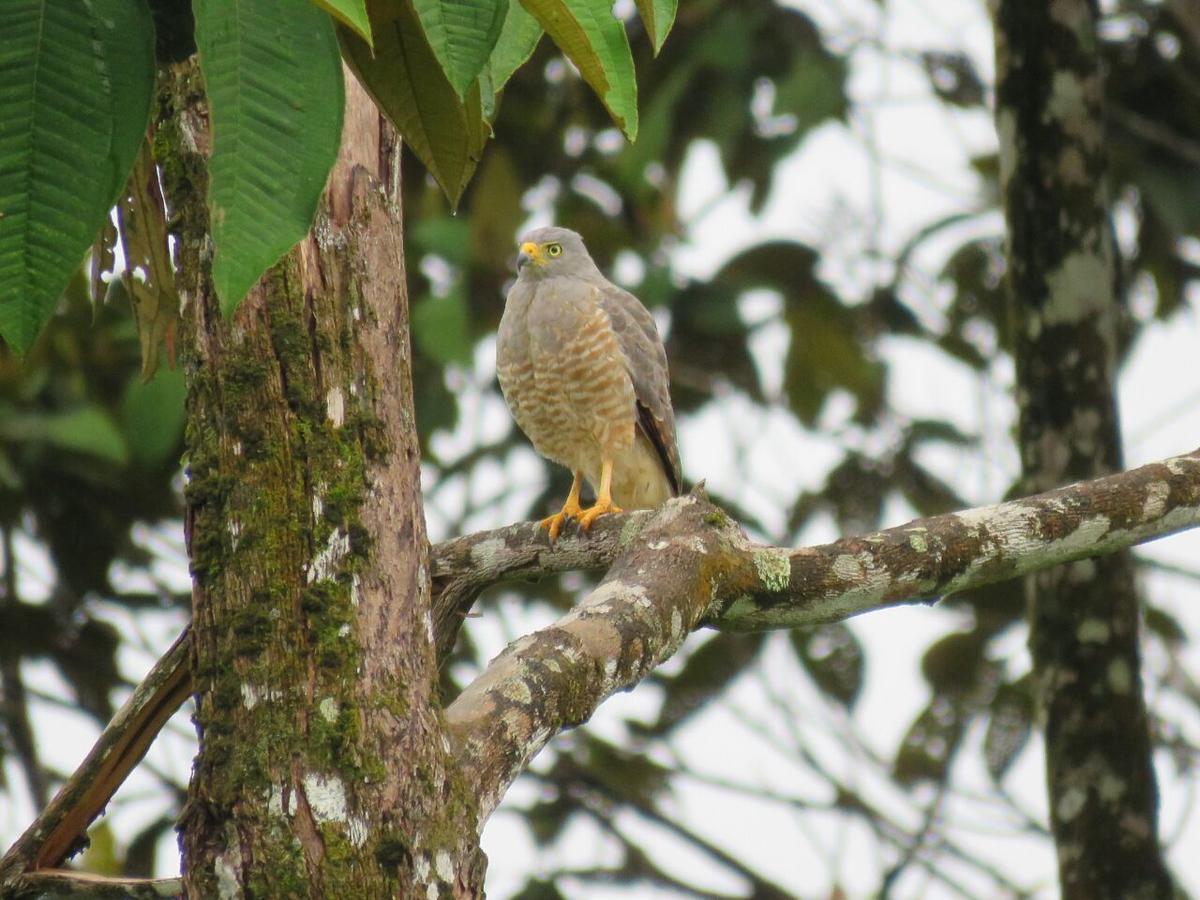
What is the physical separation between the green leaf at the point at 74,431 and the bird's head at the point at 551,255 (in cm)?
161

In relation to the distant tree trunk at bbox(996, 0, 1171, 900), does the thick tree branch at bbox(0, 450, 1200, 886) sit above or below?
below

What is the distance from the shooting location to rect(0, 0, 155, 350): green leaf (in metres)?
1.32

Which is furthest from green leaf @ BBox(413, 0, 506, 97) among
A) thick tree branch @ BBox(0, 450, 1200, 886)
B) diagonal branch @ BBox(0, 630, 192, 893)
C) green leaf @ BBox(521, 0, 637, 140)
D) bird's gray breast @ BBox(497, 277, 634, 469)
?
bird's gray breast @ BBox(497, 277, 634, 469)

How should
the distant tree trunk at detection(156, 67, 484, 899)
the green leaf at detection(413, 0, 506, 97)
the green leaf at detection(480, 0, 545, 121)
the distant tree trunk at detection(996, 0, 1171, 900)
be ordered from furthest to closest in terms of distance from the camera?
1. the distant tree trunk at detection(996, 0, 1171, 900)
2. the distant tree trunk at detection(156, 67, 484, 899)
3. the green leaf at detection(480, 0, 545, 121)
4. the green leaf at detection(413, 0, 506, 97)

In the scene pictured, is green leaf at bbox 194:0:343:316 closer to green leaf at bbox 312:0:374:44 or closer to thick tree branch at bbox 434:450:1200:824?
green leaf at bbox 312:0:374:44

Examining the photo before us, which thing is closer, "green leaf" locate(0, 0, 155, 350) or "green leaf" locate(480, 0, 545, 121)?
"green leaf" locate(0, 0, 155, 350)

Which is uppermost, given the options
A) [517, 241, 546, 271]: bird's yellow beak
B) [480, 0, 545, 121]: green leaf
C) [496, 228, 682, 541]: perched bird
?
[517, 241, 546, 271]: bird's yellow beak

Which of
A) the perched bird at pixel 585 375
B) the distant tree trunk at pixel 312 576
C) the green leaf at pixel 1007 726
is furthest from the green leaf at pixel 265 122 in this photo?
the green leaf at pixel 1007 726

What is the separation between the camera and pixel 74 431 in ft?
17.2

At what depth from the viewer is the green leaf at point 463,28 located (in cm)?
138

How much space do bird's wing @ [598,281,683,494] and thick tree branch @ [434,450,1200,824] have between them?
250 cm

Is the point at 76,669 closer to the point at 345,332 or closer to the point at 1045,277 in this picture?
the point at 1045,277

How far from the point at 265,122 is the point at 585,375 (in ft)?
→ 13.5

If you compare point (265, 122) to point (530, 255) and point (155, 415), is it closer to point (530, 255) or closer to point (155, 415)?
point (155, 415)
